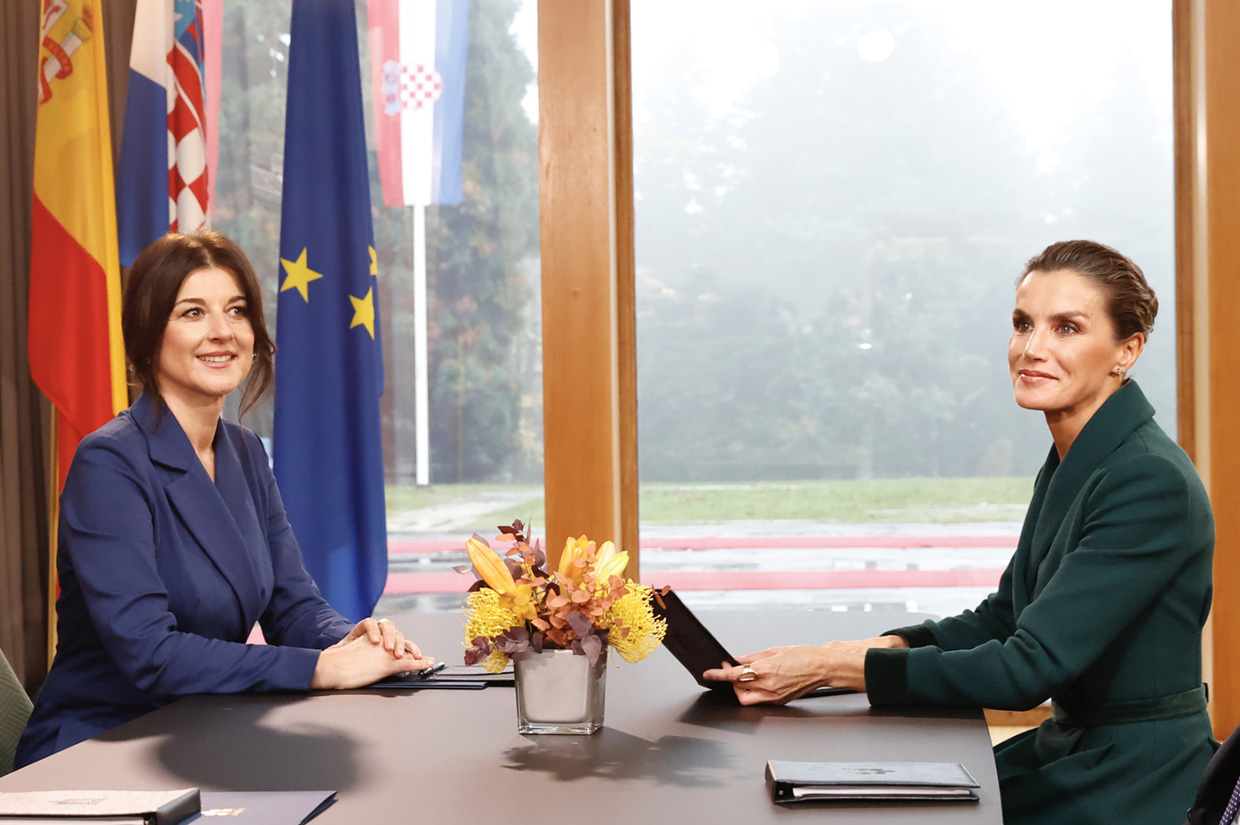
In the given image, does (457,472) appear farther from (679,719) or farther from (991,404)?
(679,719)

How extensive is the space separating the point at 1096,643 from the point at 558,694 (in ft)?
2.69

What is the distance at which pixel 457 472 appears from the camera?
13.3ft

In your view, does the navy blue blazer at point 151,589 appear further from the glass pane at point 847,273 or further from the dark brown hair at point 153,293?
the glass pane at point 847,273

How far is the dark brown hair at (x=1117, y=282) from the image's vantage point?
183cm

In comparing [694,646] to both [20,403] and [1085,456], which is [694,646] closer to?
[1085,456]

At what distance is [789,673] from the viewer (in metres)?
1.66

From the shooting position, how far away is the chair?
1900 millimetres

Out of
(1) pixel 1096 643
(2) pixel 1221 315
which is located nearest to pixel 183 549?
(1) pixel 1096 643

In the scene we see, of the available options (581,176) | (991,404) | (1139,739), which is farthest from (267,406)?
(1139,739)

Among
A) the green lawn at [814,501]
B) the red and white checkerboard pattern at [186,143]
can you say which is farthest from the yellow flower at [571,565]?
the green lawn at [814,501]

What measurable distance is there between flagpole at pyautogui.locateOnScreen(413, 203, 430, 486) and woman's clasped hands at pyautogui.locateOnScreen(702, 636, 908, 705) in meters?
2.50

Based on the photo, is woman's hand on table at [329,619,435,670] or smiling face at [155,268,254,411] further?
smiling face at [155,268,254,411]

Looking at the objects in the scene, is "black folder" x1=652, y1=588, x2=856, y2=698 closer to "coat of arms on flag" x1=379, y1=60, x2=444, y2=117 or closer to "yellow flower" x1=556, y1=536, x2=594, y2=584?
"yellow flower" x1=556, y1=536, x2=594, y2=584

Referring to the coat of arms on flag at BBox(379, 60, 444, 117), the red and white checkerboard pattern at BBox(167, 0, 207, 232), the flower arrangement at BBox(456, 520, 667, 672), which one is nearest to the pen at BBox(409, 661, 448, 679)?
the flower arrangement at BBox(456, 520, 667, 672)
